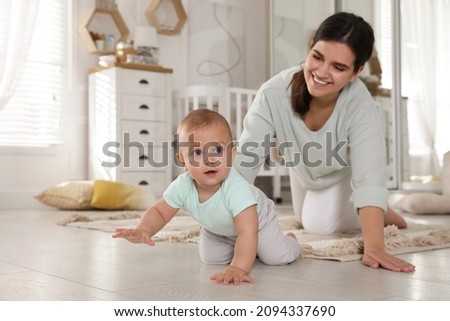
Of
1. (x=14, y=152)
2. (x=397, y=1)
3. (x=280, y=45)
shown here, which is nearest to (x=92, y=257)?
(x=14, y=152)

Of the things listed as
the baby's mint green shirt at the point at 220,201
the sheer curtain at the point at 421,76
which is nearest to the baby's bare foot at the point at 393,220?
the baby's mint green shirt at the point at 220,201

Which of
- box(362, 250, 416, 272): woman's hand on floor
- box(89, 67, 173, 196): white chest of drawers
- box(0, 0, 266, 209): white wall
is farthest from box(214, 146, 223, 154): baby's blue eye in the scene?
box(0, 0, 266, 209): white wall

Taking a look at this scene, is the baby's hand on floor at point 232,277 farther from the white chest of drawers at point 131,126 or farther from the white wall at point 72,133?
the white wall at point 72,133

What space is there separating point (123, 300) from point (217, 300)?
17cm

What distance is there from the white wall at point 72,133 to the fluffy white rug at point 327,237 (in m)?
1.54

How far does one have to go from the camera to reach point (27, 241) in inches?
77.7

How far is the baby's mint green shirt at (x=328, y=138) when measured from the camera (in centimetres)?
157

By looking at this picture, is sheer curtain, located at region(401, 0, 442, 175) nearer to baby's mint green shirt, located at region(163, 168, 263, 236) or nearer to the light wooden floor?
the light wooden floor

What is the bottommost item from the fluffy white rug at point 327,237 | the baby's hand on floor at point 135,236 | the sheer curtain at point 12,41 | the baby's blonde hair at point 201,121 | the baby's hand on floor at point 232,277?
the fluffy white rug at point 327,237

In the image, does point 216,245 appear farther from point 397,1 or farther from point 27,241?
point 397,1

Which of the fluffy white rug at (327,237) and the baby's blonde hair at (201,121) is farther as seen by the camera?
the fluffy white rug at (327,237)

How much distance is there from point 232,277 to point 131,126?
2949mm

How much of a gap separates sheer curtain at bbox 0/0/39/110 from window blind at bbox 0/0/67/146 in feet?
0.69

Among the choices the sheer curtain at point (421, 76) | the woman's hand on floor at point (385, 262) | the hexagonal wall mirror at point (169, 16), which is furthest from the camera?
the hexagonal wall mirror at point (169, 16)
